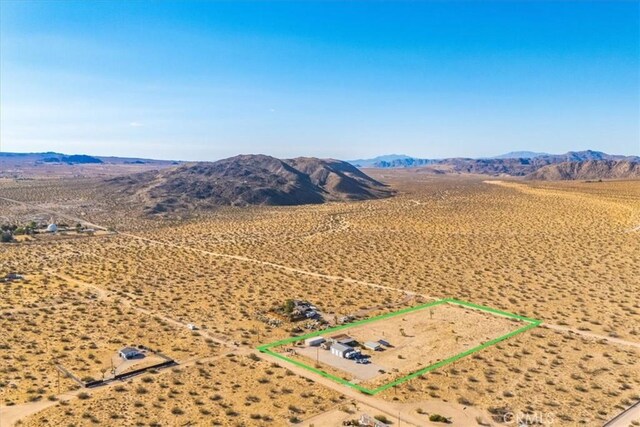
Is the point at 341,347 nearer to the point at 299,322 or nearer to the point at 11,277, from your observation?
the point at 299,322

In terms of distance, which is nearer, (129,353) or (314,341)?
(129,353)

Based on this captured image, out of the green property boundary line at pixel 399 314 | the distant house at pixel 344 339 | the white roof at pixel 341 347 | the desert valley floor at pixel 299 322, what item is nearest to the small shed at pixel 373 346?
the distant house at pixel 344 339

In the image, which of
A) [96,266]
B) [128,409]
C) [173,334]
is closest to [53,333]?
[173,334]

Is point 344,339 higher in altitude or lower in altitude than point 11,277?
lower

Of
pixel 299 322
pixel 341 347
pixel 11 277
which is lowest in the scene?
pixel 299 322

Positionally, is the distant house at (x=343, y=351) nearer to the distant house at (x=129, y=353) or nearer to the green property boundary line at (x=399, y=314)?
the green property boundary line at (x=399, y=314)

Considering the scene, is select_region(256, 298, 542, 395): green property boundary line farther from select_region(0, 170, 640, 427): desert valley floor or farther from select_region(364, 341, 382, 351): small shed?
select_region(364, 341, 382, 351): small shed

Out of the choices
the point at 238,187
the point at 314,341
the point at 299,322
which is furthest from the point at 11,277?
the point at 238,187
